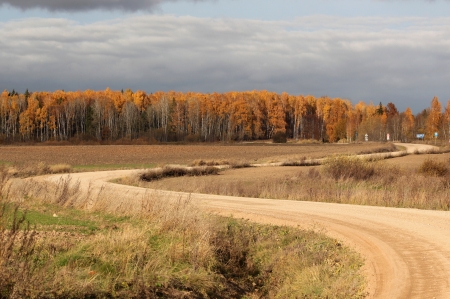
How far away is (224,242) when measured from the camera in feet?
50.4

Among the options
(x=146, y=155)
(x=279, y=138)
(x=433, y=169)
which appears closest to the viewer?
(x=433, y=169)

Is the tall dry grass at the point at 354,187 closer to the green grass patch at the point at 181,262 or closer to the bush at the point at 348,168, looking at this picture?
the bush at the point at 348,168

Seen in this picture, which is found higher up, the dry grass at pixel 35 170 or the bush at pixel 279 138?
the bush at pixel 279 138

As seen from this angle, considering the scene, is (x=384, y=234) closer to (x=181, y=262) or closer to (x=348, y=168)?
(x=181, y=262)

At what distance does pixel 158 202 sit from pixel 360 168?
26.2 meters

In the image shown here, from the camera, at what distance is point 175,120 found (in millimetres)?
150875

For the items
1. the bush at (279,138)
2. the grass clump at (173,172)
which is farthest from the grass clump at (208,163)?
the bush at (279,138)

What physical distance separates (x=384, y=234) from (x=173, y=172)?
35213 millimetres

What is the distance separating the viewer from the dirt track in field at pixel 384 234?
11.1 meters

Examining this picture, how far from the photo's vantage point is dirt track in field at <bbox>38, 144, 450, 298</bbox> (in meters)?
11.1

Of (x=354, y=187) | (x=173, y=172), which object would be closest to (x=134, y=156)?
(x=173, y=172)

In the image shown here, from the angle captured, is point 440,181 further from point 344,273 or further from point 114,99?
point 114,99

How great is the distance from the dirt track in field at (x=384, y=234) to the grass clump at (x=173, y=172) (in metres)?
20.7

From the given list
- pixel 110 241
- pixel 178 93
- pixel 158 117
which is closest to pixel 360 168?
pixel 110 241
